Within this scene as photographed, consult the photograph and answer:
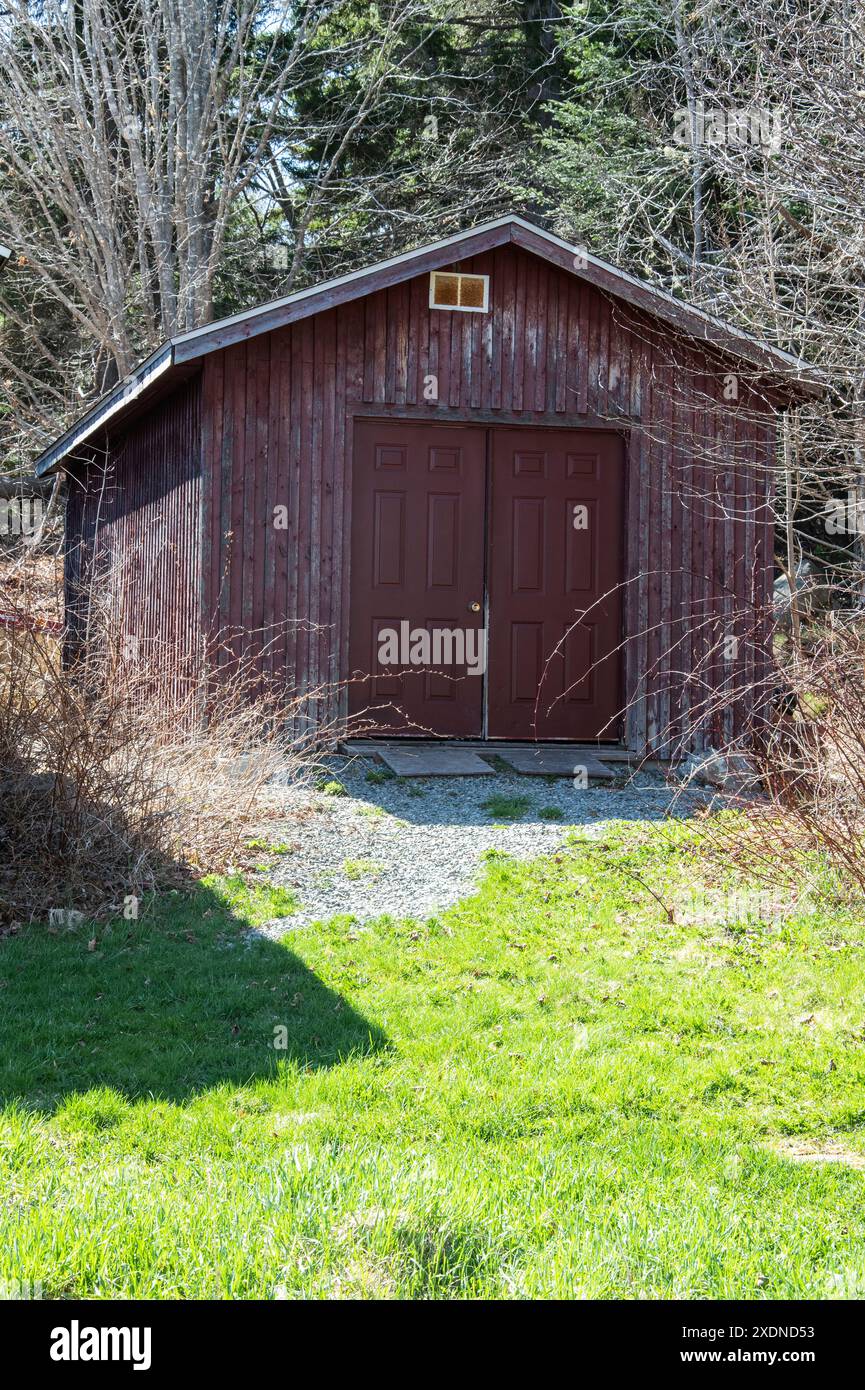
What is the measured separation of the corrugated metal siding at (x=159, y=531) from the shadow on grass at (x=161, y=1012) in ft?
13.2

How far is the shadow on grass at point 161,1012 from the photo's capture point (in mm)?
4707

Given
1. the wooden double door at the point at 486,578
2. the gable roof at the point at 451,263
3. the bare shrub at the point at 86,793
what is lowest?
the bare shrub at the point at 86,793

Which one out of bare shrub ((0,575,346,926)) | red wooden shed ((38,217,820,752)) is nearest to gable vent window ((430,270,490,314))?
red wooden shed ((38,217,820,752))

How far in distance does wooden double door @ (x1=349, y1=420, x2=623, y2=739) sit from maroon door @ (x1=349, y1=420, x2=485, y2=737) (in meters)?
0.01

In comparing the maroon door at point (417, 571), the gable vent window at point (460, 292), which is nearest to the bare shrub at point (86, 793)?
the maroon door at point (417, 571)

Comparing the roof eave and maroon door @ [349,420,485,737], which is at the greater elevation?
the roof eave

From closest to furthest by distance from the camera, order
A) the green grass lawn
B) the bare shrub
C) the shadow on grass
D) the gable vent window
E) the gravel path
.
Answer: the green grass lawn → the shadow on grass → the bare shrub → the gravel path → the gable vent window

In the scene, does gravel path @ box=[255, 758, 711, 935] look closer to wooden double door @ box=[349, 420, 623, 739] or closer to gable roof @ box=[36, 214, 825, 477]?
wooden double door @ box=[349, 420, 623, 739]

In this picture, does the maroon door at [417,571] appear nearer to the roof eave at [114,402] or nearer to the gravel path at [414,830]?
the gravel path at [414,830]

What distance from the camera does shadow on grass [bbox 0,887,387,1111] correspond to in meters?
4.71

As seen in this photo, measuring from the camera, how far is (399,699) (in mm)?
12180

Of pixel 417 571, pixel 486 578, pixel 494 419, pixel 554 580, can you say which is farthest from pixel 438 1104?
pixel 494 419

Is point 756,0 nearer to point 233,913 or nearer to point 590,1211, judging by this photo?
point 233,913

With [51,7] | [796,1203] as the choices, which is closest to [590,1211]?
[796,1203]
